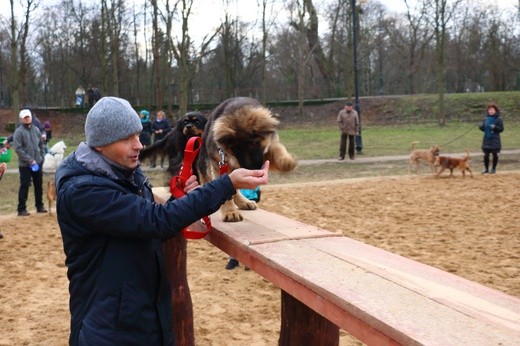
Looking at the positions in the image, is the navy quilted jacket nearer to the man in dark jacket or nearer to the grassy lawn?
the grassy lawn

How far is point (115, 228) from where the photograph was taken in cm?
234

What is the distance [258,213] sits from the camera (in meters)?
4.57

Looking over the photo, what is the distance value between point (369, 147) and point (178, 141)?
18.6 metres

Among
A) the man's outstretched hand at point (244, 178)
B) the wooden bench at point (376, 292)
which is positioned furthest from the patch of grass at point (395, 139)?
the man's outstretched hand at point (244, 178)

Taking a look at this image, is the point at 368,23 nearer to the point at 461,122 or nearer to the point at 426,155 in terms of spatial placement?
the point at 461,122

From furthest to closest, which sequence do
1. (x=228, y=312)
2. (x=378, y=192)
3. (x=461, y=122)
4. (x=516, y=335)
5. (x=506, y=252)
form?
(x=461, y=122)
(x=378, y=192)
(x=506, y=252)
(x=228, y=312)
(x=516, y=335)

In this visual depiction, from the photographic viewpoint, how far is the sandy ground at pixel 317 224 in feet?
16.8

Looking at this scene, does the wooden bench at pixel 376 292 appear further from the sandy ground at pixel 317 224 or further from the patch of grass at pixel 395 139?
the patch of grass at pixel 395 139

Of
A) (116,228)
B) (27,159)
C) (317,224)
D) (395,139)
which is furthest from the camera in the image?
(395,139)

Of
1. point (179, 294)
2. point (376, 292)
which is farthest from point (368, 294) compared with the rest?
point (179, 294)

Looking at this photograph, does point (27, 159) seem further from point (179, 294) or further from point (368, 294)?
point (368, 294)

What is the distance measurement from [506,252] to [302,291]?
5.17 m

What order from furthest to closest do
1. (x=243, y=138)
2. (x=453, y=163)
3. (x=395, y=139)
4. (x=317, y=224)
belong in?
(x=395, y=139) < (x=453, y=163) < (x=317, y=224) < (x=243, y=138)

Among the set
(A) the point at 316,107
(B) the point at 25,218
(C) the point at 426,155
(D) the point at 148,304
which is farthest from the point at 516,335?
(A) the point at 316,107
